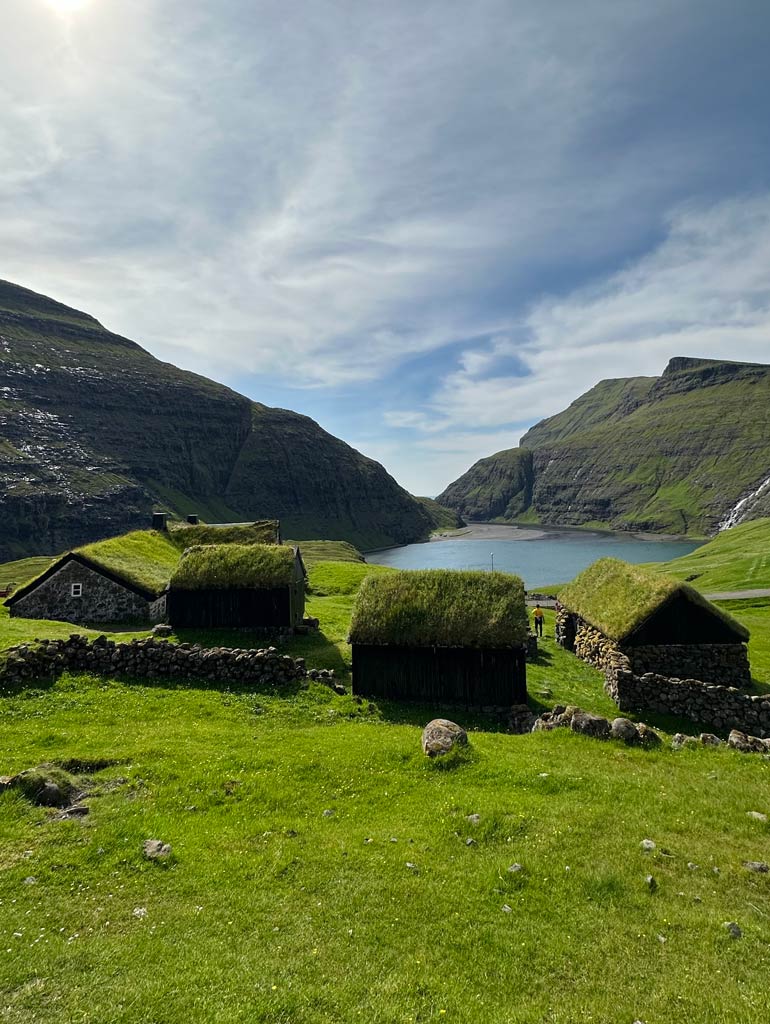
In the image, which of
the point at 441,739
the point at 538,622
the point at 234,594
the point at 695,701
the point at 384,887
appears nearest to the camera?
the point at 384,887

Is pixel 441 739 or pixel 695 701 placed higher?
pixel 441 739

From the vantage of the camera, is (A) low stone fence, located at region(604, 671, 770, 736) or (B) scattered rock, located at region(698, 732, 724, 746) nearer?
(B) scattered rock, located at region(698, 732, 724, 746)

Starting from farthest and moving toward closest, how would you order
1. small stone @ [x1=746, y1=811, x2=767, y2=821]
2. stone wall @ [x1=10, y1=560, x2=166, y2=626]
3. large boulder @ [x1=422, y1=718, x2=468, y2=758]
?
stone wall @ [x1=10, y1=560, x2=166, y2=626]
large boulder @ [x1=422, y1=718, x2=468, y2=758]
small stone @ [x1=746, y1=811, x2=767, y2=821]

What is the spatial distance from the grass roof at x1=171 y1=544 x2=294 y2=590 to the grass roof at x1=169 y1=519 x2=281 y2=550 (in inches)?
809

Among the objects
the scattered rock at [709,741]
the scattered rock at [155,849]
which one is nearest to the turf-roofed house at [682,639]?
the scattered rock at [709,741]

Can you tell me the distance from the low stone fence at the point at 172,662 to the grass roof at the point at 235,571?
11.2 meters

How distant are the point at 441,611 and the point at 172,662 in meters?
13.4

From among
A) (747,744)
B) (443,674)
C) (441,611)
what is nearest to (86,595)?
(441,611)

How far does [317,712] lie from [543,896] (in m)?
14.0

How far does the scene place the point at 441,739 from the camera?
1692 centimetres

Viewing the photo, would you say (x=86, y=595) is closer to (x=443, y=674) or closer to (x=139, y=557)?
(x=139, y=557)

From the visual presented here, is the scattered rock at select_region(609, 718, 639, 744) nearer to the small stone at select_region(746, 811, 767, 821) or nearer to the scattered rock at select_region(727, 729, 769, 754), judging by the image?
the scattered rock at select_region(727, 729, 769, 754)

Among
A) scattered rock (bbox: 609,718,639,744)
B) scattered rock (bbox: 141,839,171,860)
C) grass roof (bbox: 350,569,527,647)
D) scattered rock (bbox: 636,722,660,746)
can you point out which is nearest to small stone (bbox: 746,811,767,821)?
scattered rock (bbox: 636,722,660,746)

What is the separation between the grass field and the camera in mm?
7938
